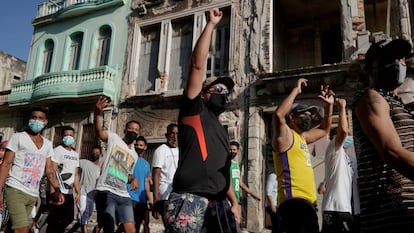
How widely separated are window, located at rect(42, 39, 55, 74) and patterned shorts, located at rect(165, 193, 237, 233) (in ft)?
50.1

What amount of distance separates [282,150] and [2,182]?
10.2ft

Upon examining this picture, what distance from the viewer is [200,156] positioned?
8.39 feet

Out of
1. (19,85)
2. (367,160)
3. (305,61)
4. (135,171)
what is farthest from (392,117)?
(19,85)

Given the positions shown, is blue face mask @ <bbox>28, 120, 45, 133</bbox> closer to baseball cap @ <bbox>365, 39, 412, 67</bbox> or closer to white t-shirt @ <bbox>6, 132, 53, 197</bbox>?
white t-shirt @ <bbox>6, 132, 53, 197</bbox>

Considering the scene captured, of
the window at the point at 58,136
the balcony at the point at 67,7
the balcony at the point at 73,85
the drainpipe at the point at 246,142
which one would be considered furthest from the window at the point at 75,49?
the drainpipe at the point at 246,142

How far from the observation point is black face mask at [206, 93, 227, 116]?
2801 mm

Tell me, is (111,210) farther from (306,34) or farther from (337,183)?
(306,34)

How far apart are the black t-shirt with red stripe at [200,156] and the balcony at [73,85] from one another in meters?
10.9

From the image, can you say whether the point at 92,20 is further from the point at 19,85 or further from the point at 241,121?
the point at 241,121

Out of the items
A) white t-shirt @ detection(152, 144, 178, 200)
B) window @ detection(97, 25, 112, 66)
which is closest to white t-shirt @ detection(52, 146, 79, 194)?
white t-shirt @ detection(152, 144, 178, 200)

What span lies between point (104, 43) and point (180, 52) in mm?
3628

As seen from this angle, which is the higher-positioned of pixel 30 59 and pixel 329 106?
pixel 30 59

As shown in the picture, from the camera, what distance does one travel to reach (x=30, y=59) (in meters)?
16.4

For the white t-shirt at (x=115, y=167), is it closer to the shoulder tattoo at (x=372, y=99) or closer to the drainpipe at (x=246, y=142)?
the shoulder tattoo at (x=372, y=99)
